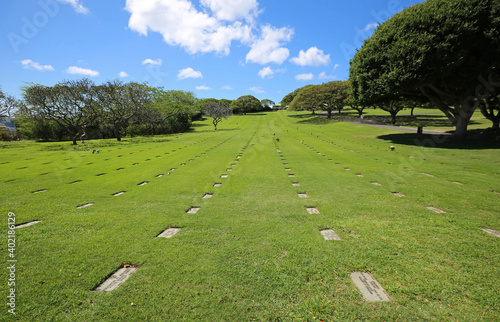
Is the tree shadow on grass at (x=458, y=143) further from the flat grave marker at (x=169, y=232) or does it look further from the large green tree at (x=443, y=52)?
the flat grave marker at (x=169, y=232)

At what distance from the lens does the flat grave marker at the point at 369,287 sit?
2574mm

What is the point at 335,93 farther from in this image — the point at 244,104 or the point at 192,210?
the point at 192,210

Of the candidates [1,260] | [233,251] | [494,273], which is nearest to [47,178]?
[1,260]

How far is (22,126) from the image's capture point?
36.3 metres

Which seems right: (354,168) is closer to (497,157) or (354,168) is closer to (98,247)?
(497,157)

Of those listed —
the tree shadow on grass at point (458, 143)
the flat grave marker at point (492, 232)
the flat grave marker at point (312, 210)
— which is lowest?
the flat grave marker at point (492, 232)

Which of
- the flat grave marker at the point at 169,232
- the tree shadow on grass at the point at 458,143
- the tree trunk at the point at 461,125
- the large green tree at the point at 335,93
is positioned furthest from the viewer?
the large green tree at the point at 335,93

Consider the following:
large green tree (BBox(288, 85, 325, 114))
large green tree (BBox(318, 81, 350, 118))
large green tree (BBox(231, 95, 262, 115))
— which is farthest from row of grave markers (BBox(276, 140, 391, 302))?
large green tree (BBox(231, 95, 262, 115))

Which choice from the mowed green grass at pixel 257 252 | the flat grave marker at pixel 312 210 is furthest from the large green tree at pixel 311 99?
the flat grave marker at pixel 312 210

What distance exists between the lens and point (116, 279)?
2.91 metres

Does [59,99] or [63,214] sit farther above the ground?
[59,99]

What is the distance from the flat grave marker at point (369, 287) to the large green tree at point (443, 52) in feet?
62.9

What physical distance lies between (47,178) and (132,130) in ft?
117

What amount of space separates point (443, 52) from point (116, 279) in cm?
2344
